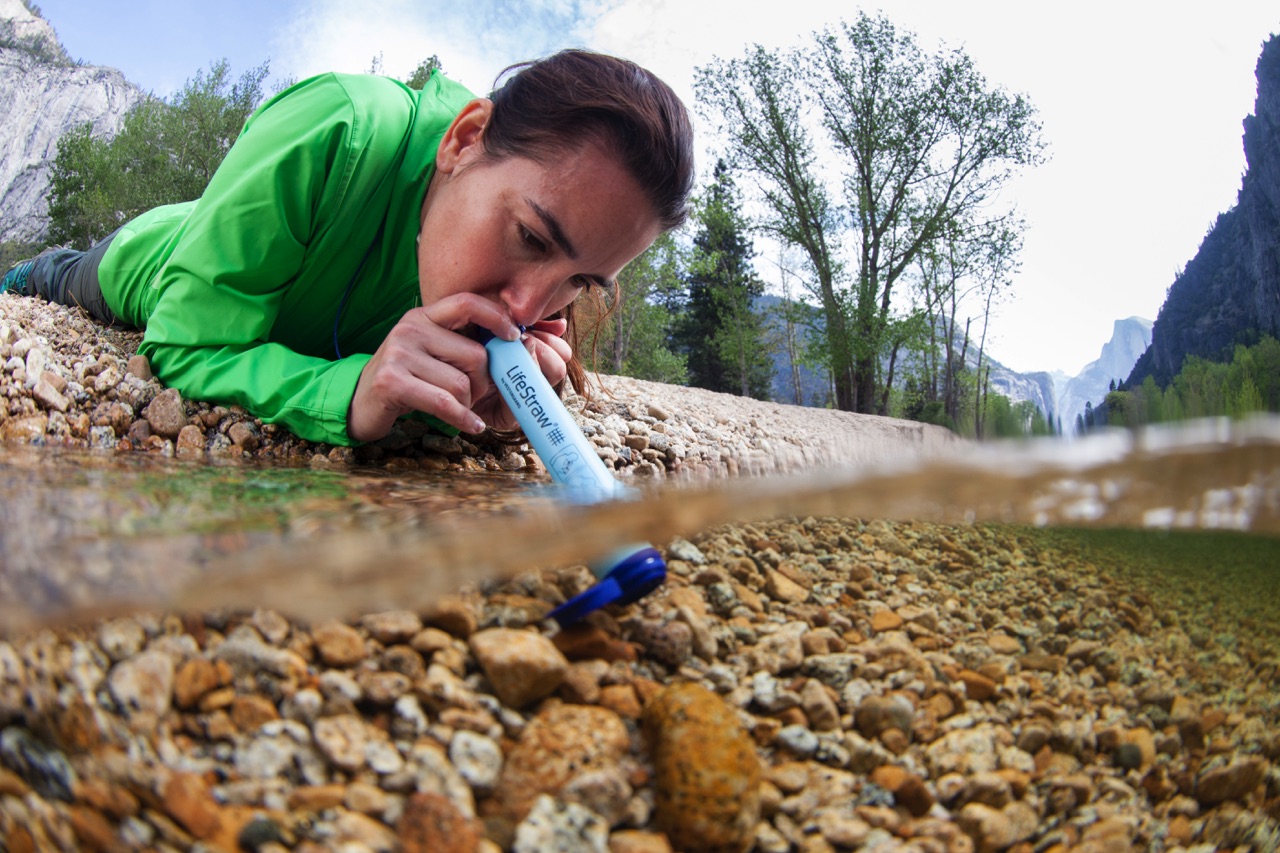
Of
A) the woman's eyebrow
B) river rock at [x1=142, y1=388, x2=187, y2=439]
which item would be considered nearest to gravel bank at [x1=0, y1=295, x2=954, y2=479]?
river rock at [x1=142, y1=388, x2=187, y2=439]

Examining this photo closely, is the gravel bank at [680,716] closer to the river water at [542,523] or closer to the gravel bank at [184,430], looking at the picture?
the river water at [542,523]

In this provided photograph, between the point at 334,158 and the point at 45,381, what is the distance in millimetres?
446

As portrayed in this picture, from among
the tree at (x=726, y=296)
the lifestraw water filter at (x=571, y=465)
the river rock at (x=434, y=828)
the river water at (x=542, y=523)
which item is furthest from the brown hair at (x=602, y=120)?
the tree at (x=726, y=296)

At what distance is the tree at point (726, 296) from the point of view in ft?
5.75

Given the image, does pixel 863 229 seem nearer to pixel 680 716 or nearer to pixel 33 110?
pixel 680 716

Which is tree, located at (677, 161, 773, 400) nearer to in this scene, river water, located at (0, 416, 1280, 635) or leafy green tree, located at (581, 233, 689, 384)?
leafy green tree, located at (581, 233, 689, 384)

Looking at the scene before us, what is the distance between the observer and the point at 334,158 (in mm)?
778

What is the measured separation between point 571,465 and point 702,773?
34 centimetres

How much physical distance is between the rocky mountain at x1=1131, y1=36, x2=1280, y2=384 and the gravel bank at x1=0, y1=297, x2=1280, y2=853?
0.47ft

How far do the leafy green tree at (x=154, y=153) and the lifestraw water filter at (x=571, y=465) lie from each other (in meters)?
3.22

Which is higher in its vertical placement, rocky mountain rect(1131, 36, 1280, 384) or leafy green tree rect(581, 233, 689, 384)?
leafy green tree rect(581, 233, 689, 384)

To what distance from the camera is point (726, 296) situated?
→ 96.4 inches

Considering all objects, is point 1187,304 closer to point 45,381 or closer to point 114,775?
point 114,775

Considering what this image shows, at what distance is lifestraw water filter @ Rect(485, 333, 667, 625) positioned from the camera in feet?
0.60
